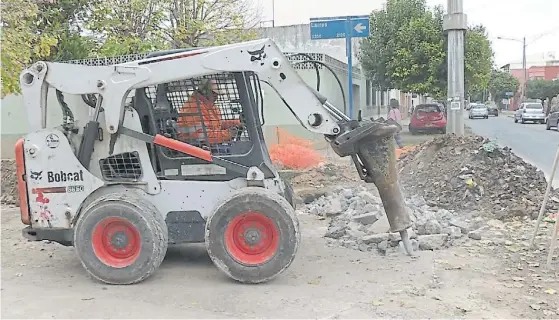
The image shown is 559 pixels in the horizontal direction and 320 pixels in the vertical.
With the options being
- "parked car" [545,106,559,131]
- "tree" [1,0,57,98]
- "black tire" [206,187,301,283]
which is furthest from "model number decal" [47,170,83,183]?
"parked car" [545,106,559,131]

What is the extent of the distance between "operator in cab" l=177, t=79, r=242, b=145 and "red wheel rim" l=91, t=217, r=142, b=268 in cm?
113

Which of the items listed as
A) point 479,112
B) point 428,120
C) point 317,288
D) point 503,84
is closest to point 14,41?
point 317,288

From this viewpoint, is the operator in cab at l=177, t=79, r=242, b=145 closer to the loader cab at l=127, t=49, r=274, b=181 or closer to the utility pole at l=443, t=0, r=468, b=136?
the loader cab at l=127, t=49, r=274, b=181

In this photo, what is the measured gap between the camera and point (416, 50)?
2573 centimetres

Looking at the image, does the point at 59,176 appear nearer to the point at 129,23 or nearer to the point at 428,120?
the point at 129,23

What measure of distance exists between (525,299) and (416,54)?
21421 millimetres

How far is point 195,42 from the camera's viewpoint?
18391 millimetres

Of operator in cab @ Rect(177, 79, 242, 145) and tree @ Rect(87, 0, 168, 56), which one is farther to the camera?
tree @ Rect(87, 0, 168, 56)

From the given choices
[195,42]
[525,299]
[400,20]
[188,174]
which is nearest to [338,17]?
[195,42]

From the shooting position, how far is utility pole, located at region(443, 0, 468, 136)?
16.4 m

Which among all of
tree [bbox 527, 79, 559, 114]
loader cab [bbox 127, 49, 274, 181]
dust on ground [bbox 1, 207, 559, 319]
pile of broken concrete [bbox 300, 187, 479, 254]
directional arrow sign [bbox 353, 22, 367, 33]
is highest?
directional arrow sign [bbox 353, 22, 367, 33]

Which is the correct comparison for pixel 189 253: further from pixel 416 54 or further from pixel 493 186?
pixel 416 54

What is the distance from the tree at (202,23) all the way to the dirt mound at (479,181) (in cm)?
852

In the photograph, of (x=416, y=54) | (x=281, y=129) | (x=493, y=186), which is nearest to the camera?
(x=493, y=186)
